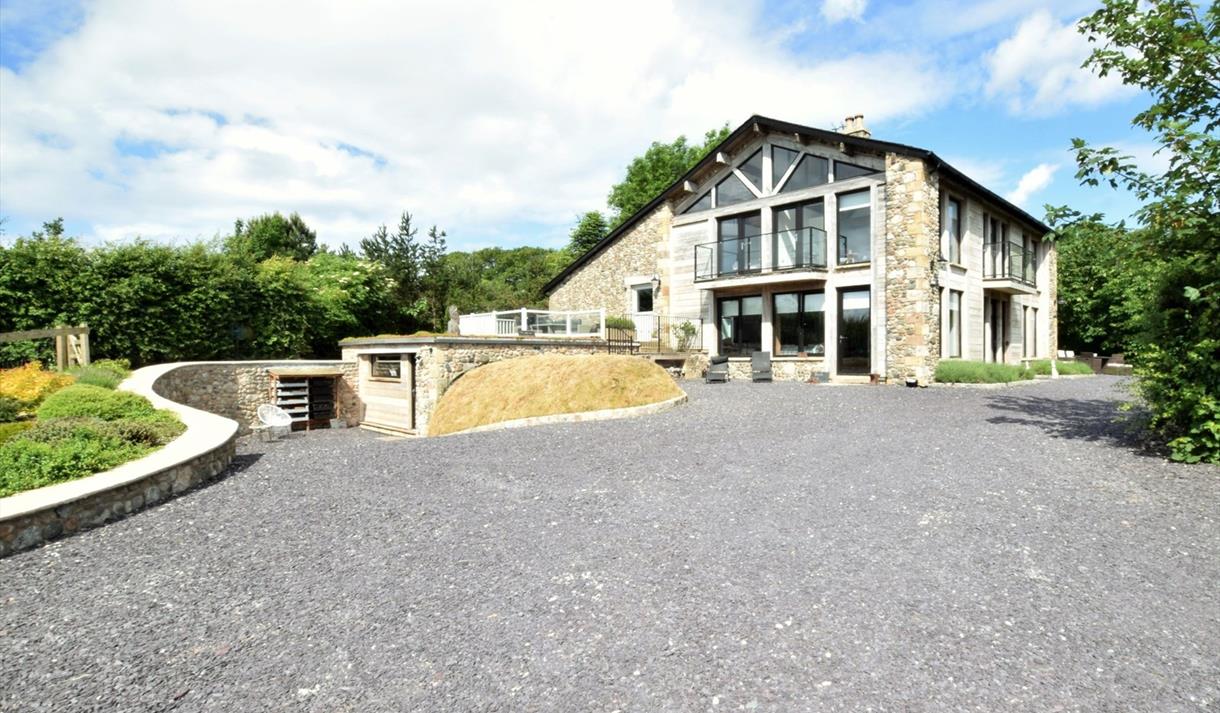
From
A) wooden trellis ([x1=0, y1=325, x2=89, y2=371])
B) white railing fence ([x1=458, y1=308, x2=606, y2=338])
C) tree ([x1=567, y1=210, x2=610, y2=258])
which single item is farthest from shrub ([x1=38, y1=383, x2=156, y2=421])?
tree ([x1=567, y1=210, x2=610, y2=258])

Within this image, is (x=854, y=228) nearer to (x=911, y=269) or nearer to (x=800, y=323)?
(x=911, y=269)

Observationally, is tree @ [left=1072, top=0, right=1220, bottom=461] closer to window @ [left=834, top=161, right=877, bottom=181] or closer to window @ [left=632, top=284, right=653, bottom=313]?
window @ [left=834, top=161, right=877, bottom=181]

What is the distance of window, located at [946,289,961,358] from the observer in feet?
56.6

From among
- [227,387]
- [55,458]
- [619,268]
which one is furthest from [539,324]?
[55,458]

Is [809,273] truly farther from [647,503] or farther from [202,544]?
[202,544]

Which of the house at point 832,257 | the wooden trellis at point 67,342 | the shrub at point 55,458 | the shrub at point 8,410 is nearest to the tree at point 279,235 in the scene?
the wooden trellis at point 67,342

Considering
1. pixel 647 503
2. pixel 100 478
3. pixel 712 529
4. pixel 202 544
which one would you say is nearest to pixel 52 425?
pixel 100 478

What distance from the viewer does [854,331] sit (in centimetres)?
1711

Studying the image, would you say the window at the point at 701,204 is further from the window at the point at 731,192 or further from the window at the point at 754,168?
the window at the point at 754,168

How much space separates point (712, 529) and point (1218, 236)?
6.96 metres

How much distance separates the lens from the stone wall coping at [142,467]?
514cm

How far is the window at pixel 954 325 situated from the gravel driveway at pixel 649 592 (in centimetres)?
1072

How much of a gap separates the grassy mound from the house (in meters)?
6.74

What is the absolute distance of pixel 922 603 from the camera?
12.3 ft
